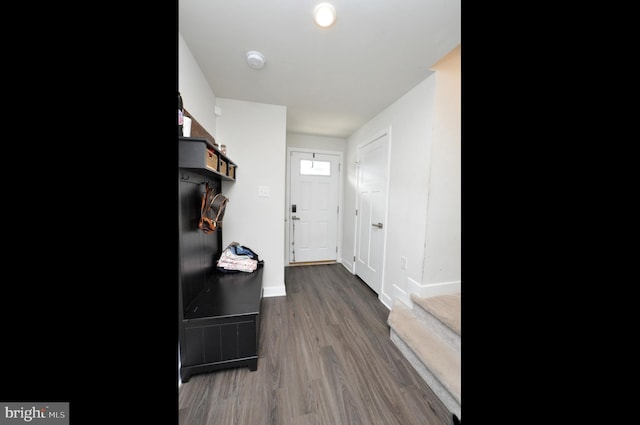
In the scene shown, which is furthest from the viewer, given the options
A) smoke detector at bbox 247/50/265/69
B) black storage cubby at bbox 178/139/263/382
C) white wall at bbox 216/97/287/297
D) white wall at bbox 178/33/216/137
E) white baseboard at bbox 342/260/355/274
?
white baseboard at bbox 342/260/355/274

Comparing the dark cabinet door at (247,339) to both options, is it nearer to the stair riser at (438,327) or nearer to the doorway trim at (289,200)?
the stair riser at (438,327)

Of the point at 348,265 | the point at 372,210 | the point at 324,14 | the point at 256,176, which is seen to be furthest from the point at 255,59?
the point at 348,265

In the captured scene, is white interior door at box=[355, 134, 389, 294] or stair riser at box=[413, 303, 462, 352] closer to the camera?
stair riser at box=[413, 303, 462, 352]

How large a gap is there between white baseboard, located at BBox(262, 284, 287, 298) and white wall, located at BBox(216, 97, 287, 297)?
11 mm

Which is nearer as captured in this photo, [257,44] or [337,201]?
[257,44]

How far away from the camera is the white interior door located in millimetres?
2406

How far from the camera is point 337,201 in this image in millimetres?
3488

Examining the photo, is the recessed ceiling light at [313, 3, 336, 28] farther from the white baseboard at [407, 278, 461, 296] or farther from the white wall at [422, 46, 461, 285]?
the white baseboard at [407, 278, 461, 296]

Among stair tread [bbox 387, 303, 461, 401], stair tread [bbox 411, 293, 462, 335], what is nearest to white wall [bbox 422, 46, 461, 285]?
stair tread [bbox 411, 293, 462, 335]

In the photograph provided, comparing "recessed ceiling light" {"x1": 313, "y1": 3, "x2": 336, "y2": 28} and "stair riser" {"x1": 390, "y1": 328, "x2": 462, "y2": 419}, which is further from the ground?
"recessed ceiling light" {"x1": 313, "y1": 3, "x2": 336, "y2": 28}
